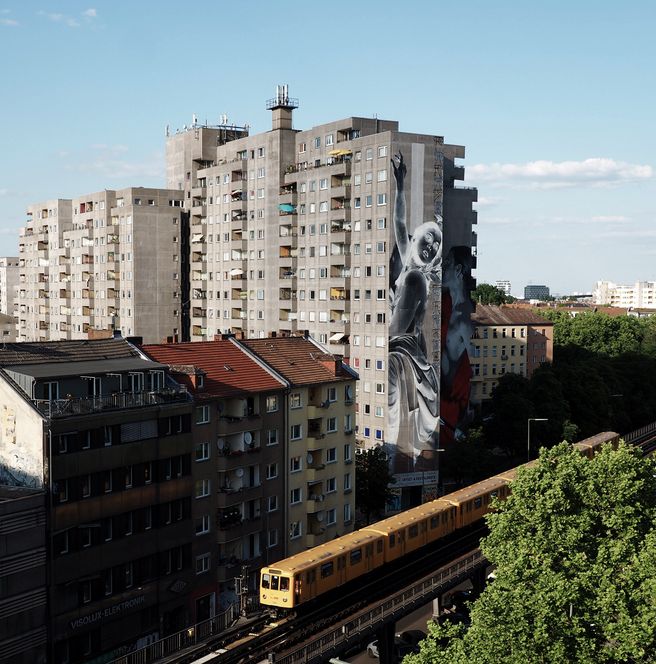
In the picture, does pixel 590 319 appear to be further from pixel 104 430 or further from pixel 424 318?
pixel 104 430

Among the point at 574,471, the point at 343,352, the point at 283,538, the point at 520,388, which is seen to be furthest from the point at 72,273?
the point at 574,471

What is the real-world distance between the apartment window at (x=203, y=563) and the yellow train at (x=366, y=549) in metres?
8.10

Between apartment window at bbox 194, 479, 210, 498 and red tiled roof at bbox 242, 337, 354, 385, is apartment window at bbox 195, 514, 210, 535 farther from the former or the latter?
red tiled roof at bbox 242, 337, 354, 385

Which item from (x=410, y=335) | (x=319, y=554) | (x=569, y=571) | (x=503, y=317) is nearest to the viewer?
(x=569, y=571)

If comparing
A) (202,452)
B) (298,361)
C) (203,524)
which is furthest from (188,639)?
(298,361)

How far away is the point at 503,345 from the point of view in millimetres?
147500

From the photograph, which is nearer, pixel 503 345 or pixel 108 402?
pixel 108 402

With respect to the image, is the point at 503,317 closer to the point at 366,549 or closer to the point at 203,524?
the point at 366,549

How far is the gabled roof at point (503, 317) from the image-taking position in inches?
5758

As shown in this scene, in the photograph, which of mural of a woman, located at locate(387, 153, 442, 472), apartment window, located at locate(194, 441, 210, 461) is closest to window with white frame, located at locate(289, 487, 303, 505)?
apartment window, located at locate(194, 441, 210, 461)

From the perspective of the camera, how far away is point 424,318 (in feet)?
313

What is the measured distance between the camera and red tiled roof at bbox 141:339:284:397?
60.7 meters

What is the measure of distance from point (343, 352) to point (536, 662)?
2515 inches

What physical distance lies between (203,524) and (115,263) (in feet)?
282
